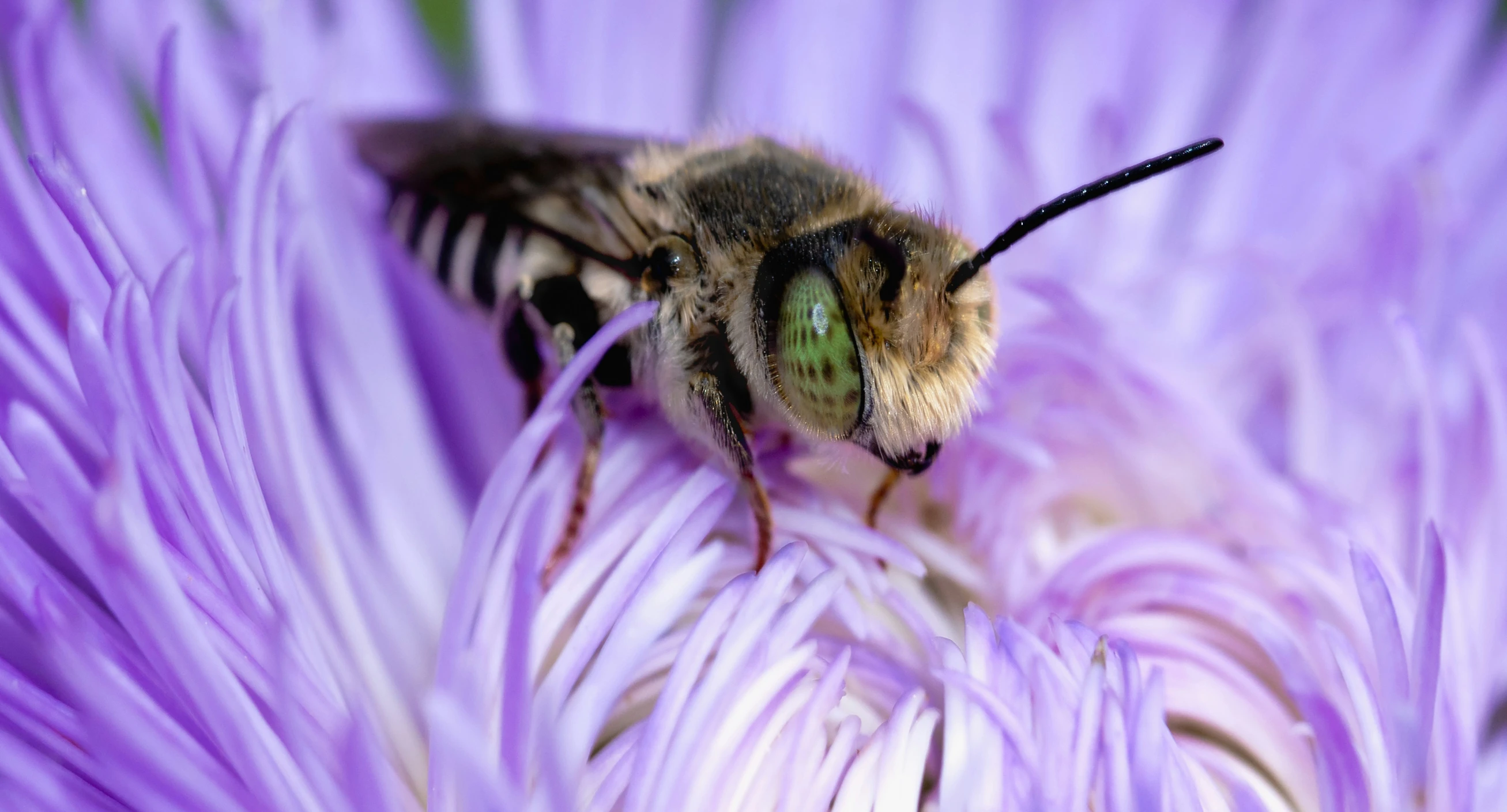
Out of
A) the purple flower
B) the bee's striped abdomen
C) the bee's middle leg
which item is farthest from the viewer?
the bee's striped abdomen

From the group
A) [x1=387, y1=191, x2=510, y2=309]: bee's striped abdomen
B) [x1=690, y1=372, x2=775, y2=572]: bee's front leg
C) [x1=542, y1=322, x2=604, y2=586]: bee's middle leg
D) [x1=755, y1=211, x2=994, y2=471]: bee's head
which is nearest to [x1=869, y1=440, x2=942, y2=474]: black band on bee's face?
[x1=755, y1=211, x2=994, y2=471]: bee's head

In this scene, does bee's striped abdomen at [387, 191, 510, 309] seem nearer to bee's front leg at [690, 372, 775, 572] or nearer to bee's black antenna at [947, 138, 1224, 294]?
bee's front leg at [690, 372, 775, 572]

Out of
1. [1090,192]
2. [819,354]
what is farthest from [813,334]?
[1090,192]

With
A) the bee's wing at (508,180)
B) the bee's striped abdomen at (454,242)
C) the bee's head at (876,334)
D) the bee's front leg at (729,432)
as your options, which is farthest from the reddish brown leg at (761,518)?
the bee's striped abdomen at (454,242)

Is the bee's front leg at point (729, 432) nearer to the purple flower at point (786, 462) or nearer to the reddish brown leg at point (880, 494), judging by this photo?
the purple flower at point (786, 462)

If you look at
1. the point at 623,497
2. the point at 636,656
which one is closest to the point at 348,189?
the point at 623,497

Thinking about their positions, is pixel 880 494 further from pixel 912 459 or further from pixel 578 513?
pixel 578 513
